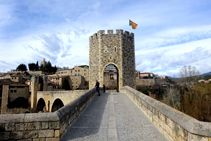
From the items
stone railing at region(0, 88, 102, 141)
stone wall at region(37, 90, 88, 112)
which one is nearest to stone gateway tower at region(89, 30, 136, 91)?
stone wall at region(37, 90, 88, 112)

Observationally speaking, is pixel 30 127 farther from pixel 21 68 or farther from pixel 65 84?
pixel 21 68

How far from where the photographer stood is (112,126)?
462cm

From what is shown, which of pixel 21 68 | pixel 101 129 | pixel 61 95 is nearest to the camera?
pixel 101 129

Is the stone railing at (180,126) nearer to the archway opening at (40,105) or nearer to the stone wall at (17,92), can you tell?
the archway opening at (40,105)

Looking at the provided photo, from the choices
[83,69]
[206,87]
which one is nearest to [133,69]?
[206,87]

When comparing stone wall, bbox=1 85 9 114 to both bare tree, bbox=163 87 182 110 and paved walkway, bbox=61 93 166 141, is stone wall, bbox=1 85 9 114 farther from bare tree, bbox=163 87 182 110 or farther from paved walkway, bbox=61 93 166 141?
paved walkway, bbox=61 93 166 141

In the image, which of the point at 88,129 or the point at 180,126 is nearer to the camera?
the point at 180,126

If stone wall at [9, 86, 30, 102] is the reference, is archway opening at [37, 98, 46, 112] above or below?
below

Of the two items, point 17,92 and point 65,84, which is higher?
point 65,84

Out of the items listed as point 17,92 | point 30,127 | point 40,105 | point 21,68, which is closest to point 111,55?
point 30,127

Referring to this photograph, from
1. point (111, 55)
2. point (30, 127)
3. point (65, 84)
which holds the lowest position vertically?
point (65, 84)

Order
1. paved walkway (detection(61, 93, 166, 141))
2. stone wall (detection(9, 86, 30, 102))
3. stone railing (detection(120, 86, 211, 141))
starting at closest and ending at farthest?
stone railing (detection(120, 86, 211, 141)) → paved walkway (detection(61, 93, 166, 141)) → stone wall (detection(9, 86, 30, 102))

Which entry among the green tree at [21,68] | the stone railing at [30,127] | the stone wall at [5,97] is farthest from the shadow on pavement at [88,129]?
the green tree at [21,68]

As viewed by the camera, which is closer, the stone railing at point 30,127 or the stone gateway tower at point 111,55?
the stone railing at point 30,127
